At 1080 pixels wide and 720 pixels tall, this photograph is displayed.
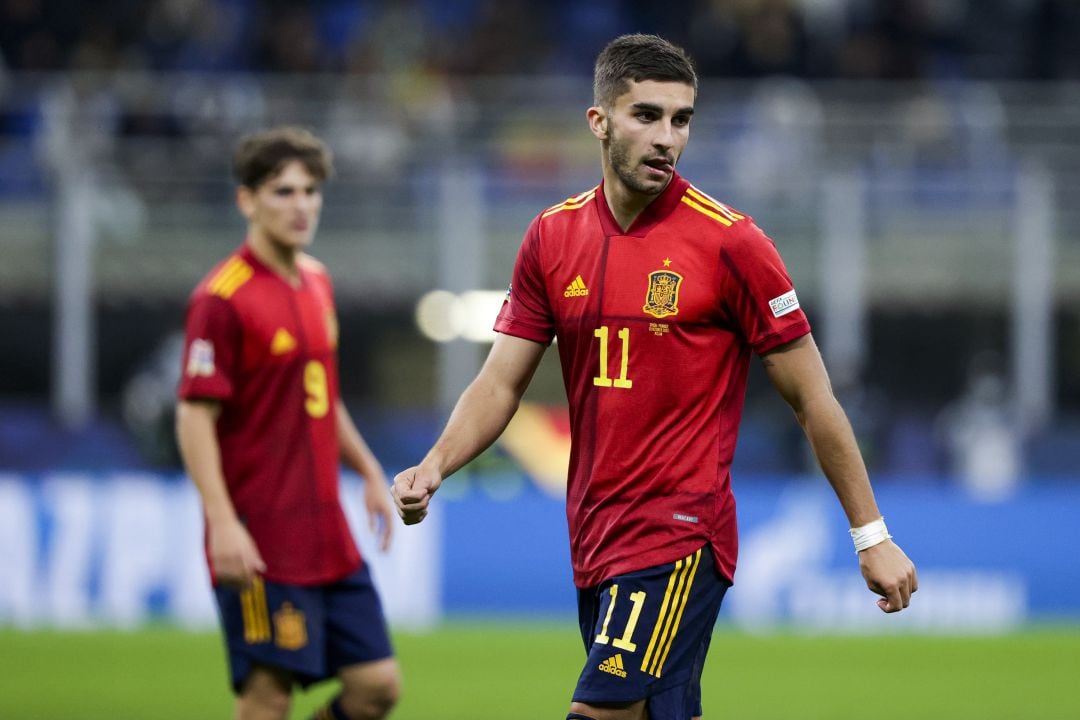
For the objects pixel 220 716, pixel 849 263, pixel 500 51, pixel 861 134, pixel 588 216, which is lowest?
pixel 220 716

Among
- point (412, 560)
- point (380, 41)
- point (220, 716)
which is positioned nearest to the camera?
point (220, 716)

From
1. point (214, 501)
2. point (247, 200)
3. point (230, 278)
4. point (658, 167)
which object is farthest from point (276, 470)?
point (658, 167)

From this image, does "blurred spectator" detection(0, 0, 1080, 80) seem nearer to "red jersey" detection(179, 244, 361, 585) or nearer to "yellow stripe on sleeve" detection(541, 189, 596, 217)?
"red jersey" detection(179, 244, 361, 585)

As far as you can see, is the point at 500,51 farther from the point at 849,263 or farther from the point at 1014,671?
the point at 1014,671

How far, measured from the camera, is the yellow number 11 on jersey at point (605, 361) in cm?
484

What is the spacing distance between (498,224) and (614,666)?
10.2m

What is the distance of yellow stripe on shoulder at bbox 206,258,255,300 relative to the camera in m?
6.25

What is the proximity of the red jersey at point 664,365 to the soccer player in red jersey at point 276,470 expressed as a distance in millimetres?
1562

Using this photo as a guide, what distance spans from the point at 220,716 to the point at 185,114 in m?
7.87

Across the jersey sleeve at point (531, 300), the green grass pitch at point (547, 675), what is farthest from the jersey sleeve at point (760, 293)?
the green grass pitch at point (547, 675)

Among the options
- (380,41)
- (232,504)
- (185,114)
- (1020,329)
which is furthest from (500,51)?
(232,504)

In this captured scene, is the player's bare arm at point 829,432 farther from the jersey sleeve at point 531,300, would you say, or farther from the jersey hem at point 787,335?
the jersey sleeve at point 531,300

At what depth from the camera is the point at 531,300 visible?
5.10m

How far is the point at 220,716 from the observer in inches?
346
